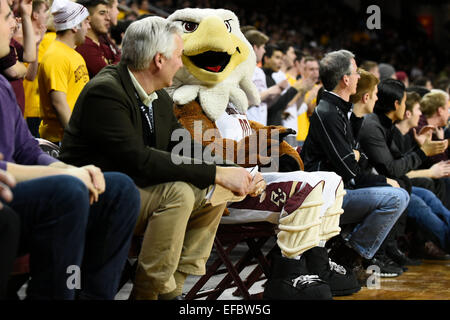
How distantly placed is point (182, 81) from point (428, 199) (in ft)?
7.50

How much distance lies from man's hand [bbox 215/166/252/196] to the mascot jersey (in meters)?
0.51

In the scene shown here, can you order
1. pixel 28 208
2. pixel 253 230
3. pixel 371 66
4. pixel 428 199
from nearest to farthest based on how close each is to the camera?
pixel 28 208, pixel 253 230, pixel 428 199, pixel 371 66

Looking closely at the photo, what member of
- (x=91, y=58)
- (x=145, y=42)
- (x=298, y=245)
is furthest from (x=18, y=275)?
(x=91, y=58)

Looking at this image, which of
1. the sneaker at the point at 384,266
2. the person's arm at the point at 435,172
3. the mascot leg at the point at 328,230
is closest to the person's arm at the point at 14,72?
the mascot leg at the point at 328,230

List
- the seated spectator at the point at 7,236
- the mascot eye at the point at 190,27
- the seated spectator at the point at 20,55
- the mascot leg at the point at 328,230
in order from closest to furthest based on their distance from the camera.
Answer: the seated spectator at the point at 7,236 < the seated spectator at the point at 20,55 < the mascot leg at the point at 328,230 < the mascot eye at the point at 190,27

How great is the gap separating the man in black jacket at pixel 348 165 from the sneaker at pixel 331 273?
0.31 metres

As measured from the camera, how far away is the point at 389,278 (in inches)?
163

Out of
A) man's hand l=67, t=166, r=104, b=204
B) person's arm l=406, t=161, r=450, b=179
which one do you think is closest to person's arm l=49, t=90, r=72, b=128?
man's hand l=67, t=166, r=104, b=204

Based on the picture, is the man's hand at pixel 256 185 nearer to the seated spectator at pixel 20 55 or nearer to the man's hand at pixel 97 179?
the man's hand at pixel 97 179

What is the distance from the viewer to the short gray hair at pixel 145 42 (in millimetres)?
2553

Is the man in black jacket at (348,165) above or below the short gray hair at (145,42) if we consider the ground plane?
below

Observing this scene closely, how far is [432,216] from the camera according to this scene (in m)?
4.70

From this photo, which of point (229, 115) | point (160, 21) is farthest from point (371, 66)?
point (160, 21)

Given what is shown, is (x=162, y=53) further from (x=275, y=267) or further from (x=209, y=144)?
(x=275, y=267)
